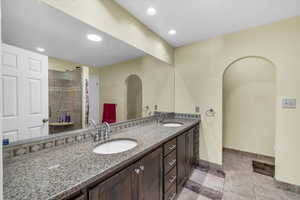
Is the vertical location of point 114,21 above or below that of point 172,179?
above

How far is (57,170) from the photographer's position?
76 centimetres

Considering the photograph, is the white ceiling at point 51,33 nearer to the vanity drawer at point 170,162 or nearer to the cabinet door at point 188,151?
the vanity drawer at point 170,162

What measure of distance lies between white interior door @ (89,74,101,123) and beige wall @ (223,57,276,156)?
2.62 metres

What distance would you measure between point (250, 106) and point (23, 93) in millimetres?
3652

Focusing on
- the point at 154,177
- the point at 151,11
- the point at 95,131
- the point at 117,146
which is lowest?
the point at 154,177

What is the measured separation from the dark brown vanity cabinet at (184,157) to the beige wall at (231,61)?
60cm

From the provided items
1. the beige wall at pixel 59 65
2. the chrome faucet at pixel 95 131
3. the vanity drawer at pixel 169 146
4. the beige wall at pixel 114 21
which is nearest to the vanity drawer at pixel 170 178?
the vanity drawer at pixel 169 146

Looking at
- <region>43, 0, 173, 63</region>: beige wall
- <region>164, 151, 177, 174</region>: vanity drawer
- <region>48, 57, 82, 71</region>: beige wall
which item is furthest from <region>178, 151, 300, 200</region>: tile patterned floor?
<region>43, 0, 173, 63</region>: beige wall

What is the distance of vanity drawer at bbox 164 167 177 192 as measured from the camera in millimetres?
1432

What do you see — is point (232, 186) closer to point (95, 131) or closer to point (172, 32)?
point (95, 131)

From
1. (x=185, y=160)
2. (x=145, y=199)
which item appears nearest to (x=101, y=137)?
(x=145, y=199)

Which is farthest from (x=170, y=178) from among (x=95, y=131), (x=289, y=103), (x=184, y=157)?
(x=289, y=103)

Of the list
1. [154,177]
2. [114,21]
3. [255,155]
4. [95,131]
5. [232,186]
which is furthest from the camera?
[255,155]

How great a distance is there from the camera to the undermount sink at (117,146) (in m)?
1.26
